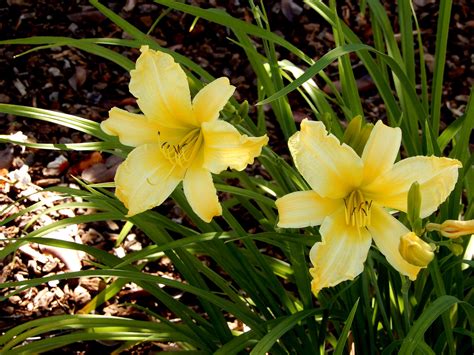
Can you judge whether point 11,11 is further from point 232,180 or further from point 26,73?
point 232,180

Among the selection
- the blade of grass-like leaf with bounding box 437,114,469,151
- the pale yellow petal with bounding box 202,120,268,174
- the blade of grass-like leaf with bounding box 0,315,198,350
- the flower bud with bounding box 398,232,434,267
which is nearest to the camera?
the flower bud with bounding box 398,232,434,267

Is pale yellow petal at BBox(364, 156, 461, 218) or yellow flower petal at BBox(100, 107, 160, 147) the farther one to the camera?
yellow flower petal at BBox(100, 107, 160, 147)

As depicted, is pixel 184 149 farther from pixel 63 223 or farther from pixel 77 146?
pixel 63 223

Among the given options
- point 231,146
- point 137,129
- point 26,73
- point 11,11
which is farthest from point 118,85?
point 231,146

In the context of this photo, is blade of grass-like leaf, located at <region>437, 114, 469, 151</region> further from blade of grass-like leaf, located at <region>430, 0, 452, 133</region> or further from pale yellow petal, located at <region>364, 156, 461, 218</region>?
pale yellow petal, located at <region>364, 156, 461, 218</region>

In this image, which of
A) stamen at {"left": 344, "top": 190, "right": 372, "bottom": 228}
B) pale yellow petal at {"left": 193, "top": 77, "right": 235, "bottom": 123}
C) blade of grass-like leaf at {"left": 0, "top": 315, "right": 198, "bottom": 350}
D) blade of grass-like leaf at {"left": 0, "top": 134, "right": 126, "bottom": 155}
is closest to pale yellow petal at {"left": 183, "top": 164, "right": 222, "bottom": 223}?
pale yellow petal at {"left": 193, "top": 77, "right": 235, "bottom": 123}

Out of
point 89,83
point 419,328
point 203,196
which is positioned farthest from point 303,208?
point 89,83
